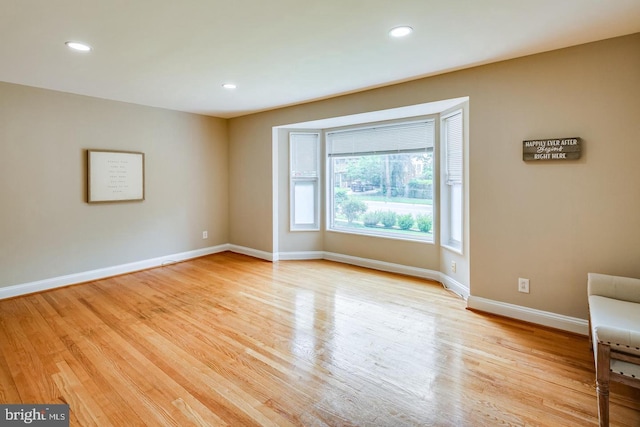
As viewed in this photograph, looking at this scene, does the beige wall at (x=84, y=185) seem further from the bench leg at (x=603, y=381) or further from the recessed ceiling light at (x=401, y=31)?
the bench leg at (x=603, y=381)

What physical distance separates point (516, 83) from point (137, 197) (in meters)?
4.95

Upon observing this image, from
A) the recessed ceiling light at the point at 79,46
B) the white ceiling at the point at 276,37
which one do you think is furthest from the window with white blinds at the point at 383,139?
the recessed ceiling light at the point at 79,46

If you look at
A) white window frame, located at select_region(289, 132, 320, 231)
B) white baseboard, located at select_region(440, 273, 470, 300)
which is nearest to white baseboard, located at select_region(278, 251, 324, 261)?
white window frame, located at select_region(289, 132, 320, 231)

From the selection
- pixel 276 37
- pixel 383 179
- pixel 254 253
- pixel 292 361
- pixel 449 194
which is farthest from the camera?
pixel 254 253

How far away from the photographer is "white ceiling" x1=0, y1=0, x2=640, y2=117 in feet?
6.85

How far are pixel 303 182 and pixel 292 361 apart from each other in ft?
11.3

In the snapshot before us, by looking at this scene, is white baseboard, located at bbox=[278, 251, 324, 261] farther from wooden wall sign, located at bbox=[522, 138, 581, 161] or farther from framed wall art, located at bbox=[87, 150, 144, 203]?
wooden wall sign, located at bbox=[522, 138, 581, 161]

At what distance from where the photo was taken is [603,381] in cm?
163

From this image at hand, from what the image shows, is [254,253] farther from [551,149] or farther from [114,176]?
[551,149]

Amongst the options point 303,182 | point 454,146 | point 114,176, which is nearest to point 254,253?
point 303,182

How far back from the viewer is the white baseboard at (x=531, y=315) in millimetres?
2738

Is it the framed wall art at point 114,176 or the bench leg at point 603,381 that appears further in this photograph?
the framed wall art at point 114,176

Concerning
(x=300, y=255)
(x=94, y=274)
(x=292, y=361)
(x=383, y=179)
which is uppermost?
(x=383, y=179)

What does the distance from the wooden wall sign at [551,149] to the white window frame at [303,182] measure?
3.12 meters
